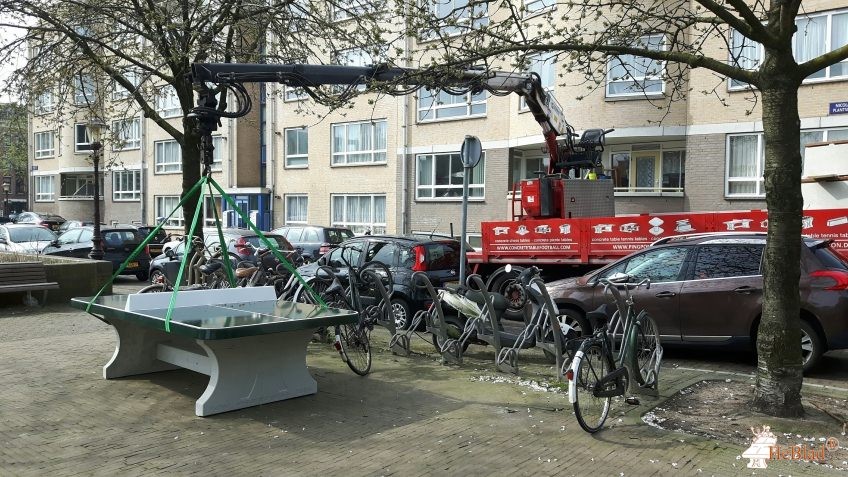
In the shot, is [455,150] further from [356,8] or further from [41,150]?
[41,150]

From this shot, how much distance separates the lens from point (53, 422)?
574 cm

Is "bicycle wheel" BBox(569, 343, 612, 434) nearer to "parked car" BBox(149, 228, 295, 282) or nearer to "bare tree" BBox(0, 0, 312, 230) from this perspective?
"bare tree" BBox(0, 0, 312, 230)

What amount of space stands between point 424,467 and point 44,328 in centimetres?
826

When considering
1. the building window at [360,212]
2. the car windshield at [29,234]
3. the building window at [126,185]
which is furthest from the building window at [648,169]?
the building window at [126,185]

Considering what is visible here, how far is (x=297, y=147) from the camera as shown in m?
31.3

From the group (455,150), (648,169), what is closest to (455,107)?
(455,150)

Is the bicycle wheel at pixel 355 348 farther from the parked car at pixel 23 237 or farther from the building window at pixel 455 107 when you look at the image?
the building window at pixel 455 107

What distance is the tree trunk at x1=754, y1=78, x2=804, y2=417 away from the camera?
232 inches

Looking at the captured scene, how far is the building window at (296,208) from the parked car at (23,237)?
36.4 ft

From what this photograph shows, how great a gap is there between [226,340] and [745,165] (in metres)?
16.7

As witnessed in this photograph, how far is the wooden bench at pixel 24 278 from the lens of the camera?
12.6 m

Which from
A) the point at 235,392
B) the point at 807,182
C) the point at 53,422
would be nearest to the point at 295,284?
the point at 235,392

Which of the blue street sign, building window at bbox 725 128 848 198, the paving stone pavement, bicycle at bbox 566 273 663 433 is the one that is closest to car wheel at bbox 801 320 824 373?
the paving stone pavement

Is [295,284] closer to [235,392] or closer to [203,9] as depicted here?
[235,392]
